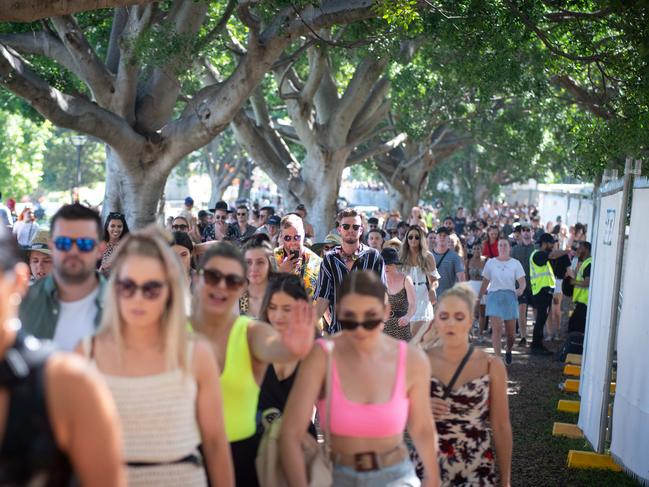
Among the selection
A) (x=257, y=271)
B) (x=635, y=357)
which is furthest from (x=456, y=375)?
(x=635, y=357)

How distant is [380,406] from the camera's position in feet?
14.7

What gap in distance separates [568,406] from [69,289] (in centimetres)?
833

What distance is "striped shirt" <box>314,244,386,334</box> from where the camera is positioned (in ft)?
29.7

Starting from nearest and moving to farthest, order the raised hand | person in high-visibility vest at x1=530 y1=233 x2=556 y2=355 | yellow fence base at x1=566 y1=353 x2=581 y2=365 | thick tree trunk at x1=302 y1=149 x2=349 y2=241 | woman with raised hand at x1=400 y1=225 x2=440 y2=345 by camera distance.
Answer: the raised hand < woman with raised hand at x1=400 y1=225 x2=440 y2=345 < yellow fence base at x1=566 y1=353 x2=581 y2=365 < person in high-visibility vest at x1=530 y1=233 x2=556 y2=355 < thick tree trunk at x1=302 y1=149 x2=349 y2=241

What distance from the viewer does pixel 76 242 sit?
15.1ft

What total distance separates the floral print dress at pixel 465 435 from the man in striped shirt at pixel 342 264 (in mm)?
3282

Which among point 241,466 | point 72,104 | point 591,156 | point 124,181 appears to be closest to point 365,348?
point 241,466

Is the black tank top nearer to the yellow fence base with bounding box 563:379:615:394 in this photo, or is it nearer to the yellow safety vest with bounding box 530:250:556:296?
the yellow fence base with bounding box 563:379:615:394

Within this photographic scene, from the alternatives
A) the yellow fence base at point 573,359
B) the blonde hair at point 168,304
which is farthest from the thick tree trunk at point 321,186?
the blonde hair at point 168,304

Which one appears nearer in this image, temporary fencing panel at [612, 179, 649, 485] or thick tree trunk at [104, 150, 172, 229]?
temporary fencing panel at [612, 179, 649, 485]

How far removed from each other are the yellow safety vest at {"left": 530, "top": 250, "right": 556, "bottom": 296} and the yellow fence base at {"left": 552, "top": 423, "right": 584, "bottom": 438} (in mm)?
6272

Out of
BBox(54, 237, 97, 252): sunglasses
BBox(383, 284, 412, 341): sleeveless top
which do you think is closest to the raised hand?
Answer: BBox(54, 237, 97, 252): sunglasses

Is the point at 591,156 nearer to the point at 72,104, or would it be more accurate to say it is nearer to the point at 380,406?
the point at 72,104

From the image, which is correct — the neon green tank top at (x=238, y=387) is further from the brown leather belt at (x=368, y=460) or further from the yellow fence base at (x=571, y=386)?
the yellow fence base at (x=571, y=386)
